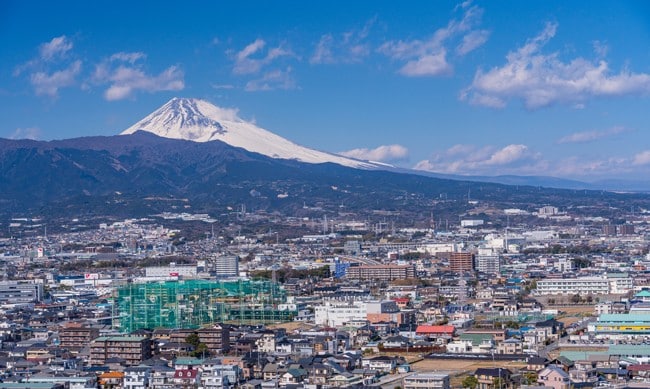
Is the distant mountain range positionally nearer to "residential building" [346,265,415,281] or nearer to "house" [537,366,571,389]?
"residential building" [346,265,415,281]

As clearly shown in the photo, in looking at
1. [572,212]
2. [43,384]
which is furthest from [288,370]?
[572,212]

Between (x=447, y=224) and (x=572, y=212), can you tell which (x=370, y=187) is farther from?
(x=447, y=224)

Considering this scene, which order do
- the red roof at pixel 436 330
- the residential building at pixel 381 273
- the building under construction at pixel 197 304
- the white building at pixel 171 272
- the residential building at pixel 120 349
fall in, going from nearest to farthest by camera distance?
the residential building at pixel 120 349 < the red roof at pixel 436 330 < the building under construction at pixel 197 304 < the white building at pixel 171 272 < the residential building at pixel 381 273

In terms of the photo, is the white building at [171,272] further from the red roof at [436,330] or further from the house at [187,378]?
the house at [187,378]

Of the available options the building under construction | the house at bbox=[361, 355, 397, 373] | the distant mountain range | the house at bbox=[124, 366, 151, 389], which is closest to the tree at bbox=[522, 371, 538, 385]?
the house at bbox=[361, 355, 397, 373]

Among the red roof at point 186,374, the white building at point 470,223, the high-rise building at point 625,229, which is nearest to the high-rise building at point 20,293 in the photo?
the red roof at point 186,374

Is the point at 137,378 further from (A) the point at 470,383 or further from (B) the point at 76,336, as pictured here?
(B) the point at 76,336
